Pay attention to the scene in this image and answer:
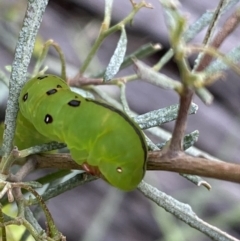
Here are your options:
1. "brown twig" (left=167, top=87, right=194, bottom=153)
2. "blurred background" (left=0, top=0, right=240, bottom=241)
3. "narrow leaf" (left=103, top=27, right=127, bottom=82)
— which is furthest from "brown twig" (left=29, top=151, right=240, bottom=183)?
"blurred background" (left=0, top=0, right=240, bottom=241)

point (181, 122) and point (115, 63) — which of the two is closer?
point (181, 122)

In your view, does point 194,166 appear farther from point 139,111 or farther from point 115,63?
point 139,111

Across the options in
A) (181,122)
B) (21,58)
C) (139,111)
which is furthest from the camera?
(139,111)

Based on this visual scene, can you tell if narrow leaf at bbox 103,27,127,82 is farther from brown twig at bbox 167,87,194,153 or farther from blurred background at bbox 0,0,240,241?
blurred background at bbox 0,0,240,241

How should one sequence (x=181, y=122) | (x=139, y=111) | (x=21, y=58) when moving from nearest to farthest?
(x=181, y=122) → (x=21, y=58) → (x=139, y=111)

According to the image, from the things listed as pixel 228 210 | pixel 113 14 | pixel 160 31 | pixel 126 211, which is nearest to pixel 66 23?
pixel 113 14

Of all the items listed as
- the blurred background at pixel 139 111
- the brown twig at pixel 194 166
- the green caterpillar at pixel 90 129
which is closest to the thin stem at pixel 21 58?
the green caterpillar at pixel 90 129

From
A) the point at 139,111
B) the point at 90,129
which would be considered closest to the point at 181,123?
the point at 90,129
